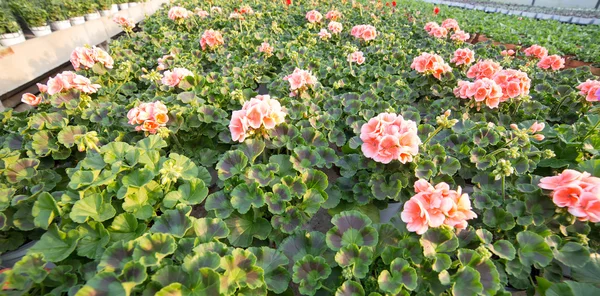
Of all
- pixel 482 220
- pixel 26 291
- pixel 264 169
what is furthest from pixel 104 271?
pixel 482 220

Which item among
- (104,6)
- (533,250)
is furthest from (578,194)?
(104,6)

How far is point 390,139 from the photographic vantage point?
5.29 ft

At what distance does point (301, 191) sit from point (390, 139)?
0.60 metres

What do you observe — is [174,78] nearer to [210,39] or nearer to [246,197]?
[210,39]

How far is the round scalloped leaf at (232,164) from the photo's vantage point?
5.96 ft

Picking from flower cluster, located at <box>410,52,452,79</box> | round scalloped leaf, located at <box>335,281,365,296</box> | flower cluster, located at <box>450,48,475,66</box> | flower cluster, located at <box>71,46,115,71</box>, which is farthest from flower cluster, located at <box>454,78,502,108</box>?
flower cluster, located at <box>71,46,115,71</box>

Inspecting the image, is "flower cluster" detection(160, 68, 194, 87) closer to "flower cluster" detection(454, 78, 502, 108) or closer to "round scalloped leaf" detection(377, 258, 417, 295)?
"round scalloped leaf" detection(377, 258, 417, 295)

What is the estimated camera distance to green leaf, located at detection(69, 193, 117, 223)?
142cm

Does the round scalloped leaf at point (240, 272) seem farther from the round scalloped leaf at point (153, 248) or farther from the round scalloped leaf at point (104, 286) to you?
the round scalloped leaf at point (104, 286)

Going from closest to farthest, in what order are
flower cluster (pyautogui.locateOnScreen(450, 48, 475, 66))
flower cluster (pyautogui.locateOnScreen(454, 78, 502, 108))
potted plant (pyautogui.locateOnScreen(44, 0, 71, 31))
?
flower cluster (pyautogui.locateOnScreen(454, 78, 502, 108)) → flower cluster (pyautogui.locateOnScreen(450, 48, 475, 66)) → potted plant (pyautogui.locateOnScreen(44, 0, 71, 31))

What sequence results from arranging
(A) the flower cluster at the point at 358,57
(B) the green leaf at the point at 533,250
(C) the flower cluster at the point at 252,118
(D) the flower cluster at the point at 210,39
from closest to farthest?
(B) the green leaf at the point at 533,250, (C) the flower cluster at the point at 252,118, (A) the flower cluster at the point at 358,57, (D) the flower cluster at the point at 210,39

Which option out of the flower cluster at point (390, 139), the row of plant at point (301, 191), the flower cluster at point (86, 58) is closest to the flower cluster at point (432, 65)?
the row of plant at point (301, 191)

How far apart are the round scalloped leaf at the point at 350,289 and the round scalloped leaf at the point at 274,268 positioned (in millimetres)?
256

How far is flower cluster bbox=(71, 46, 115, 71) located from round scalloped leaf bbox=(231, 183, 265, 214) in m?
2.41
